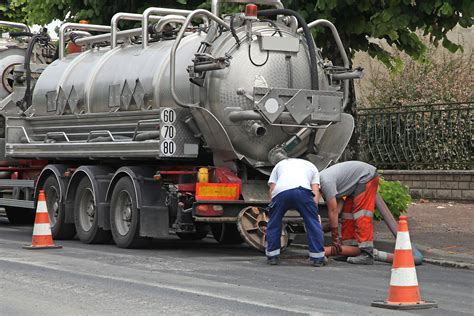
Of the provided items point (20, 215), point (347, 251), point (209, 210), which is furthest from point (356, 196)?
point (20, 215)

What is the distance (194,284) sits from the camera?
466 inches

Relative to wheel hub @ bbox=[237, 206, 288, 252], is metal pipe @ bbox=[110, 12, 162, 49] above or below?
above

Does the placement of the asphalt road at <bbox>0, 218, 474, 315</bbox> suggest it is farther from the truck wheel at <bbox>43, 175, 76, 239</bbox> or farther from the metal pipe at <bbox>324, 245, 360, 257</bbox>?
the truck wheel at <bbox>43, 175, 76, 239</bbox>

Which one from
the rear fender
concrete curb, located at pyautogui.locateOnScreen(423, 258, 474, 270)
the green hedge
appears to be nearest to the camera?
concrete curb, located at pyautogui.locateOnScreen(423, 258, 474, 270)

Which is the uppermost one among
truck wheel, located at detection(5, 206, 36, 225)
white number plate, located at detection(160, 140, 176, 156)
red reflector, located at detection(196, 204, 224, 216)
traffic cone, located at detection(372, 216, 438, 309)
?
white number plate, located at detection(160, 140, 176, 156)

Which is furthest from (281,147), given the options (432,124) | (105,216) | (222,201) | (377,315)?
(432,124)

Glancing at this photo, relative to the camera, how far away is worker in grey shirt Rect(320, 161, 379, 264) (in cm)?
1420

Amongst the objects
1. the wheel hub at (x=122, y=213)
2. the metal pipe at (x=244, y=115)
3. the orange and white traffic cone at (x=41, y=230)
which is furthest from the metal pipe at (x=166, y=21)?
the orange and white traffic cone at (x=41, y=230)

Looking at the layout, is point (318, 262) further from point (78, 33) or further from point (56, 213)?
point (78, 33)

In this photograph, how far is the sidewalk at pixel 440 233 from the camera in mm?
14874

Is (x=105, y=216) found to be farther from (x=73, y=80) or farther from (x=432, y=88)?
(x=432, y=88)

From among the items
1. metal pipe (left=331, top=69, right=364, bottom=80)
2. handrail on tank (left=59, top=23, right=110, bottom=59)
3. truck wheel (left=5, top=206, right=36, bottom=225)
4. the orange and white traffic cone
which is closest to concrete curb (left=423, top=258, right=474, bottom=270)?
metal pipe (left=331, top=69, right=364, bottom=80)

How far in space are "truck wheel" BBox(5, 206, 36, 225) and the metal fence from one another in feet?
23.1

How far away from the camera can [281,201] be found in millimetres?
13820
